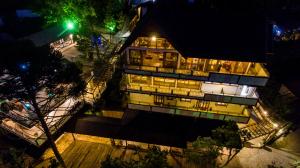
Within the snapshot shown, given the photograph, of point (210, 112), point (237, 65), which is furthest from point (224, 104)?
point (237, 65)

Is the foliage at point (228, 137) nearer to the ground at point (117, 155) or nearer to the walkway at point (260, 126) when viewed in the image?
the ground at point (117, 155)

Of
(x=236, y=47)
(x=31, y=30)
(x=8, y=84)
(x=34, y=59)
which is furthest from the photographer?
(x=31, y=30)

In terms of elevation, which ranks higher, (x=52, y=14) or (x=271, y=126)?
(x=52, y=14)

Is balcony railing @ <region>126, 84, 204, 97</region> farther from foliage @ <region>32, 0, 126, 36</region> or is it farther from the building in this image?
foliage @ <region>32, 0, 126, 36</region>

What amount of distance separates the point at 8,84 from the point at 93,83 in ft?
51.9

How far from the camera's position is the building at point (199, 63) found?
2131cm

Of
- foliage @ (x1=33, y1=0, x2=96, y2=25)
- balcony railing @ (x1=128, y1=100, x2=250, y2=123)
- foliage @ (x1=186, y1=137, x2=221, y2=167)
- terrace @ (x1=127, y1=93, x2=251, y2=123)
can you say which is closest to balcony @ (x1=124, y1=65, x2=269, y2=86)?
terrace @ (x1=127, y1=93, x2=251, y2=123)

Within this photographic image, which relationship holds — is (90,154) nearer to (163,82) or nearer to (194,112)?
(163,82)

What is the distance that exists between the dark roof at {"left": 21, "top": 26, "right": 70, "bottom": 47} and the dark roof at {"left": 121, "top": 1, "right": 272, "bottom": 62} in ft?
67.9

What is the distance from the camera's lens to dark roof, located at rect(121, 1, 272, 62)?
21156 millimetres

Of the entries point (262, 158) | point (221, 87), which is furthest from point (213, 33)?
point (262, 158)

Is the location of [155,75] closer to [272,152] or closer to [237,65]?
[237,65]

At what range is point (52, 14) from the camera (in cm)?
3097

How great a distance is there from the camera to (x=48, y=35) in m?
37.4
